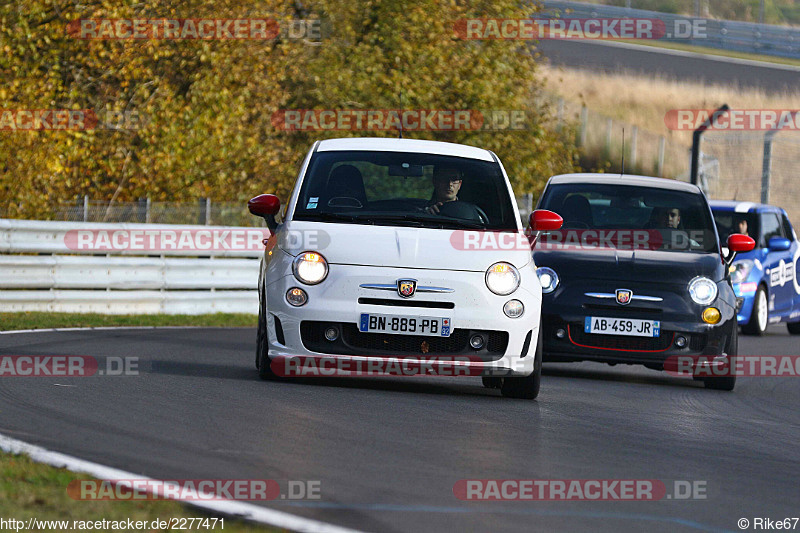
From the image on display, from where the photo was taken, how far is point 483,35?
3062cm

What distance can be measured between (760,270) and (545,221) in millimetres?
9360

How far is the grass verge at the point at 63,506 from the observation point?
4.96m

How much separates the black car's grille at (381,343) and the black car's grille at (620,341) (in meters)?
2.47

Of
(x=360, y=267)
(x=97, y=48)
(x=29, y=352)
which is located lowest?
(x=29, y=352)

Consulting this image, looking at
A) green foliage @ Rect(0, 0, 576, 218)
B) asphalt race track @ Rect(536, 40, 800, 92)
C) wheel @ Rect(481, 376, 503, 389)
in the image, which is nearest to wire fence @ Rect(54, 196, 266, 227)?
green foliage @ Rect(0, 0, 576, 218)

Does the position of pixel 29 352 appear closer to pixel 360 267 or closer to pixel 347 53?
pixel 360 267

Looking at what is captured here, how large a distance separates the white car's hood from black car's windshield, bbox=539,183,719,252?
125 inches

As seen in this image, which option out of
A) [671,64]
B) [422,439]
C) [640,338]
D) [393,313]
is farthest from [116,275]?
[671,64]

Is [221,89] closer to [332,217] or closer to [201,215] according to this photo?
[201,215]

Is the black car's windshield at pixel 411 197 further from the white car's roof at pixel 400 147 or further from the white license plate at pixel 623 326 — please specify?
the white license plate at pixel 623 326

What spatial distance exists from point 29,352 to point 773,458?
6.39m

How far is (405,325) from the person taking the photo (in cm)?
906

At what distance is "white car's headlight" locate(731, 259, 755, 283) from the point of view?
725 inches

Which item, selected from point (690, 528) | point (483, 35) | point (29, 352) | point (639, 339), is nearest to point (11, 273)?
point (29, 352)
